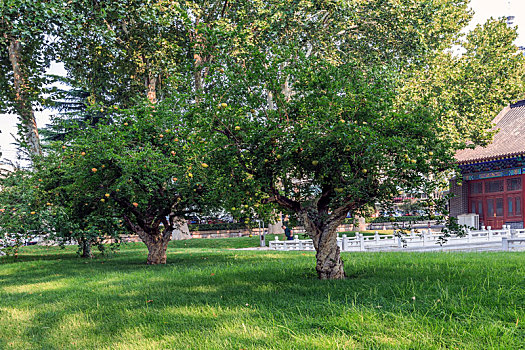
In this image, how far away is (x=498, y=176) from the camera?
87.1ft

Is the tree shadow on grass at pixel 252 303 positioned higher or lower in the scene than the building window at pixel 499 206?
lower

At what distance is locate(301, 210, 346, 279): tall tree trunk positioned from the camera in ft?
26.3

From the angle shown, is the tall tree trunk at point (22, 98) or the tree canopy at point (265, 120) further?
the tall tree trunk at point (22, 98)

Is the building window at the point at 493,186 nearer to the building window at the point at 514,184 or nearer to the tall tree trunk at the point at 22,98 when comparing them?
the building window at the point at 514,184

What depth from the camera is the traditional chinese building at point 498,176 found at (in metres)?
24.7

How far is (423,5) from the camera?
20.3 m

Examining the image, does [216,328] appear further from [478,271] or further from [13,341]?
[478,271]

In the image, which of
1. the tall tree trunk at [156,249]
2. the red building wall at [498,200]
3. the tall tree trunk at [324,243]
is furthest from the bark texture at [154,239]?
the red building wall at [498,200]

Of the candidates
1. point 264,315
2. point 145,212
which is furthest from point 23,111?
point 264,315

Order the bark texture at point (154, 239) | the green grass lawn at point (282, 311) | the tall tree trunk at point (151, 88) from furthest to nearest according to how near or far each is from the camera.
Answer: the tall tree trunk at point (151, 88)
the bark texture at point (154, 239)
the green grass lawn at point (282, 311)

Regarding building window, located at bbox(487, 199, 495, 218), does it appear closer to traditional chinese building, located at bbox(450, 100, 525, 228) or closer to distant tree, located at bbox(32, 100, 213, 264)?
traditional chinese building, located at bbox(450, 100, 525, 228)

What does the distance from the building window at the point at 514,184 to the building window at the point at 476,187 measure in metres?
1.80

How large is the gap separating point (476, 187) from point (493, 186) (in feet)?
3.94

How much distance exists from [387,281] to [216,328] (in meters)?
3.61
